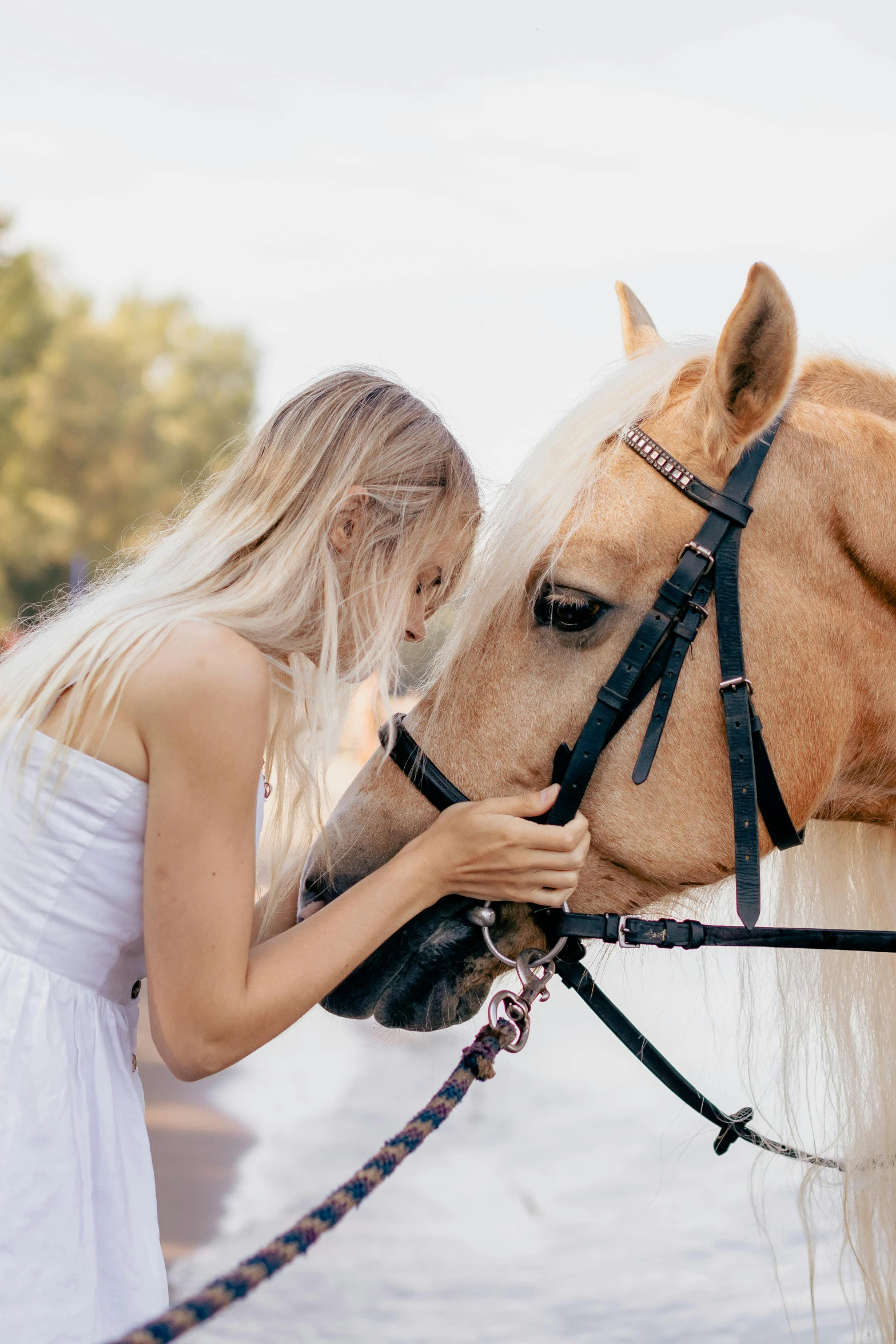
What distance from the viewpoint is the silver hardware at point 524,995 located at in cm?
173

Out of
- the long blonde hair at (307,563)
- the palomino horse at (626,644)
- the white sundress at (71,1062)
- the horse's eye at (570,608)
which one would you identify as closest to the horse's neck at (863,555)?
the palomino horse at (626,644)

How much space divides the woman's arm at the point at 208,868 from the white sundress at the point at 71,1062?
0.09 metres

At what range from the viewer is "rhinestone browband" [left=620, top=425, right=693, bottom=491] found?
70.4 inches

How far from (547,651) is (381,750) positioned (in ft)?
1.17

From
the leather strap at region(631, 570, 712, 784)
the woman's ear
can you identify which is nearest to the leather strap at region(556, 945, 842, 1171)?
the leather strap at region(631, 570, 712, 784)

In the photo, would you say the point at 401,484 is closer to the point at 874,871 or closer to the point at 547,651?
the point at 547,651

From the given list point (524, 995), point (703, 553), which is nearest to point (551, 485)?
point (703, 553)

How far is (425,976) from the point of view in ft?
5.97

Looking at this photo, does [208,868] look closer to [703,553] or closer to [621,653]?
[621,653]

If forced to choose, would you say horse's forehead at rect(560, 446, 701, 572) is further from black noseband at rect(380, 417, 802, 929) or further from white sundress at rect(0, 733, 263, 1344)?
white sundress at rect(0, 733, 263, 1344)

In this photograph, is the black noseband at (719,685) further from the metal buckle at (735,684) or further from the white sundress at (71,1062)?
the white sundress at (71,1062)

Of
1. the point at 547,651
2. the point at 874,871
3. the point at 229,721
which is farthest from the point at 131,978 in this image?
the point at 874,871

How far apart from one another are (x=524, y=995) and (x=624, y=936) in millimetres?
195

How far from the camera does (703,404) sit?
5.92ft
